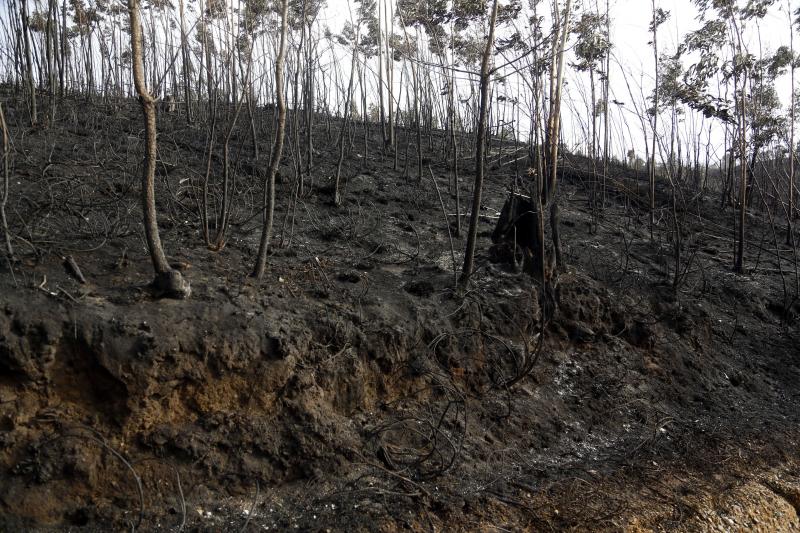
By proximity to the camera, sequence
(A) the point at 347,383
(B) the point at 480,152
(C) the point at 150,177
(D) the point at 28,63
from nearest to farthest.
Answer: (C) the point at 150,177, (A) the point at 347,383, (B) the point at 480,152, (D) the point at 28,63

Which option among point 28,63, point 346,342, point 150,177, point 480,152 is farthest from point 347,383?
point 28,63

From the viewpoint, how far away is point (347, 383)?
3896 millimetres

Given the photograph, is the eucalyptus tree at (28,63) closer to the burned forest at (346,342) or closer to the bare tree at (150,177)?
the burned forest at (346,342)

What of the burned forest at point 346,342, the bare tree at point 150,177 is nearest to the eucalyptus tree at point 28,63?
the burned forest at point 346,342

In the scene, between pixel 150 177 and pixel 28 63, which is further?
pixel 28 63

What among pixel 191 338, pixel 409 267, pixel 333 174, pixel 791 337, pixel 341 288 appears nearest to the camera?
pixel 191 338

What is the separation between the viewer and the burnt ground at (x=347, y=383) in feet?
10.1

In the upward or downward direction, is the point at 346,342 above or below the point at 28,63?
below

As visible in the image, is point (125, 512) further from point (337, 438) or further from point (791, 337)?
point (791, 337)

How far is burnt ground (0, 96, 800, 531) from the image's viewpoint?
3.08 metres

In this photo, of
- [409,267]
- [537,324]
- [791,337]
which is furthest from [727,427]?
[409,267]

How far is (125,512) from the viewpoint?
2920mm

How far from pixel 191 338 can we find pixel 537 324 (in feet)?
9.90

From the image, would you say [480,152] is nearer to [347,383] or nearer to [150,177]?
[347,383]
